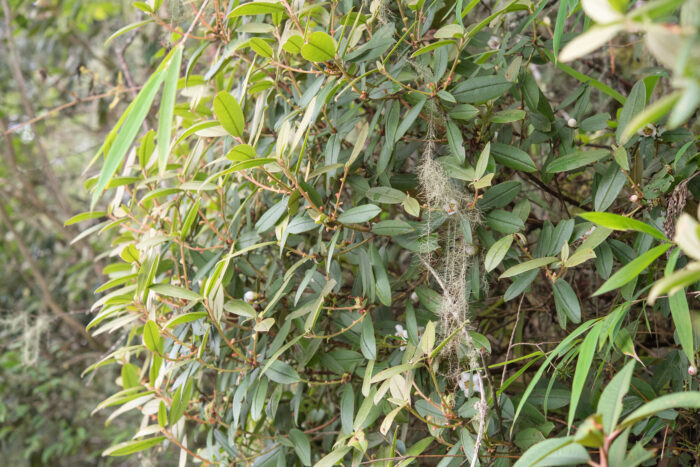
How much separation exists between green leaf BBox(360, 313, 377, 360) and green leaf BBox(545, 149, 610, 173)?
0.98 ft

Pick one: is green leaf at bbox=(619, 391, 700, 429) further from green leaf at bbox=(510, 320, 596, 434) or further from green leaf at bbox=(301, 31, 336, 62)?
green leaf at bbox=(301, 31, 336, 62)

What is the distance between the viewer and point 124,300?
0.82m

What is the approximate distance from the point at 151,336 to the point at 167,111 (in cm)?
38

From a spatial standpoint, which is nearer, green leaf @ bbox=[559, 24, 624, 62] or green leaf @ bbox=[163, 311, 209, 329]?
green leaf @ bbox=[559, 24, 624, 62]

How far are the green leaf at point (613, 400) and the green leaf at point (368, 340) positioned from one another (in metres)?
0.30

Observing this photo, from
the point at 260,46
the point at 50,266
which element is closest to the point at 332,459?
the point at 260,46

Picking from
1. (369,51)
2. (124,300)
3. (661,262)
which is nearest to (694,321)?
(661,262)

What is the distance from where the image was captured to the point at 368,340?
27.9 inches

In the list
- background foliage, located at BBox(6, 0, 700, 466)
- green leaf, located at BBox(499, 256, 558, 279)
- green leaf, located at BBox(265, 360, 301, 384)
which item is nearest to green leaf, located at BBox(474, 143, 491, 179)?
background foliage, located at BBox(6, 0, 700, 466)

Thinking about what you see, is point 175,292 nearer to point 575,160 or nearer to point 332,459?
point 332,459

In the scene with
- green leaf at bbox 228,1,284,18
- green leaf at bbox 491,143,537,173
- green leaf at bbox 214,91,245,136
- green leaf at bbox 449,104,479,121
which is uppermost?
green leaf at bbox 228,1,284,18

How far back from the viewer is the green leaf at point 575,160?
688mm

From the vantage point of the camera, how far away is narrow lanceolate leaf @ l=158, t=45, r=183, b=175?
45cm

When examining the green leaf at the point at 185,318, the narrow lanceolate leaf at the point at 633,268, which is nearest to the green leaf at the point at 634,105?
the narrow lanceolate leaf at the point at 633,268
